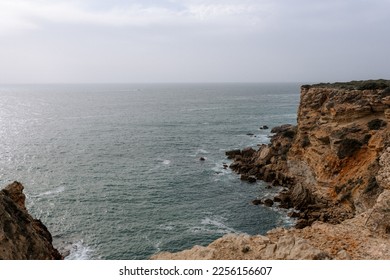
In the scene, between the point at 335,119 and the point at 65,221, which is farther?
the point at 335,119

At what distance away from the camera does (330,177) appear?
159ft

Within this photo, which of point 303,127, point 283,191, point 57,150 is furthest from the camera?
point 57,150

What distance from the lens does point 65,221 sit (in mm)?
45812

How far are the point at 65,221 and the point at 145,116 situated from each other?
99400 mm

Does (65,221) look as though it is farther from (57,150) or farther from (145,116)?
(145,116)

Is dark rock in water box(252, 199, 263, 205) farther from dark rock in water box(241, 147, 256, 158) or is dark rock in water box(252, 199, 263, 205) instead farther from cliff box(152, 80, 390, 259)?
dark rock in water box(241, 147, 256, 158)

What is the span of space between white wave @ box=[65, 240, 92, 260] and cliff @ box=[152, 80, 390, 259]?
24137 millimetres

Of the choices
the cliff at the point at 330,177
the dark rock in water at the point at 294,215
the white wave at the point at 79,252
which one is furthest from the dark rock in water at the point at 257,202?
the white wave at the point at 79,252

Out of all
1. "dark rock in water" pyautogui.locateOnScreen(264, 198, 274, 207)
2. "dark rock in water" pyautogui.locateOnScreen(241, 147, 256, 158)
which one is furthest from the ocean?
"dark rock in water" pyautogui.locateOnScreen(241, 147, 256, 158)

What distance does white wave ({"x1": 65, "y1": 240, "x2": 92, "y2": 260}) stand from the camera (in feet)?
123

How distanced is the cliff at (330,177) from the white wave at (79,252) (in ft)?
79.2
